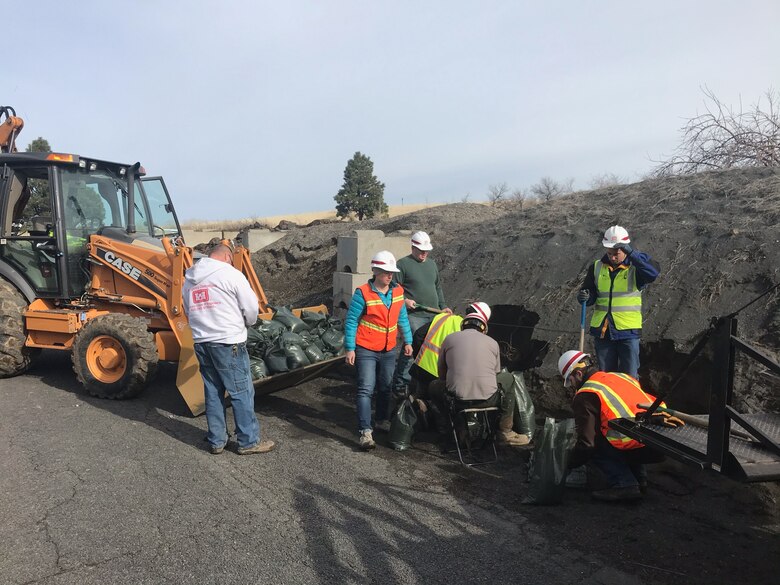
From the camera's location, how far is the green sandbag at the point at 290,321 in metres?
7.36

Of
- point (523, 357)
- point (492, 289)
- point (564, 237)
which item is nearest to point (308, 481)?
point (523, 357)

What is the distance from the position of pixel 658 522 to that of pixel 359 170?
3558 centimetres

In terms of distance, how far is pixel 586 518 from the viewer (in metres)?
4.23

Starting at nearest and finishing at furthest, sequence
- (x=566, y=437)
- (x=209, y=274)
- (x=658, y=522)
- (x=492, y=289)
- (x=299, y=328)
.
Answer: (x=658, y=522) < (x=566, y=437) < (x=209, y=274) < (x=299, y=328) < (x=492, y=289)

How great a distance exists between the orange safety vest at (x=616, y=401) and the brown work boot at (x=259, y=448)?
2.80m

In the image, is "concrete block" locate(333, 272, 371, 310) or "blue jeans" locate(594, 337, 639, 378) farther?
"concrete block" locate(333, 272, 371, 310)

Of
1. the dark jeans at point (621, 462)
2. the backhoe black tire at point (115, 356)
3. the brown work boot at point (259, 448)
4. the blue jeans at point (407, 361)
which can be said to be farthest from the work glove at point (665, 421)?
the backhoe black tire at point (115, 356)

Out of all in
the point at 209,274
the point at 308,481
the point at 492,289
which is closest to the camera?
the point at 308,481

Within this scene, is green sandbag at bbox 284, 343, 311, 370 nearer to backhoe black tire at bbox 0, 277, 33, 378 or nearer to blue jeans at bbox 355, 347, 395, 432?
blue jeans at bbox 355, 347, 395, 432

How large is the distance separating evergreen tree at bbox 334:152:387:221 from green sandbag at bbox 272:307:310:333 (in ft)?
97.8

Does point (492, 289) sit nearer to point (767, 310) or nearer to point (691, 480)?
point (767, 310)

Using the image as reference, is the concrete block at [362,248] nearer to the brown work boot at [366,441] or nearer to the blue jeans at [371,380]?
the blue jeans at [371,380]

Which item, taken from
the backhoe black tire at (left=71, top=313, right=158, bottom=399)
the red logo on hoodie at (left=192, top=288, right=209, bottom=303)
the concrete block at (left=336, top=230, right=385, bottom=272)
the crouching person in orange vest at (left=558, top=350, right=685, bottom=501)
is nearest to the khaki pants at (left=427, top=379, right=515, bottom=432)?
the crouching person in orange vest at (left=558, top=350, right=685, bottom=501)

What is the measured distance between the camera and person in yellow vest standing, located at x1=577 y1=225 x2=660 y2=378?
5.78 m
